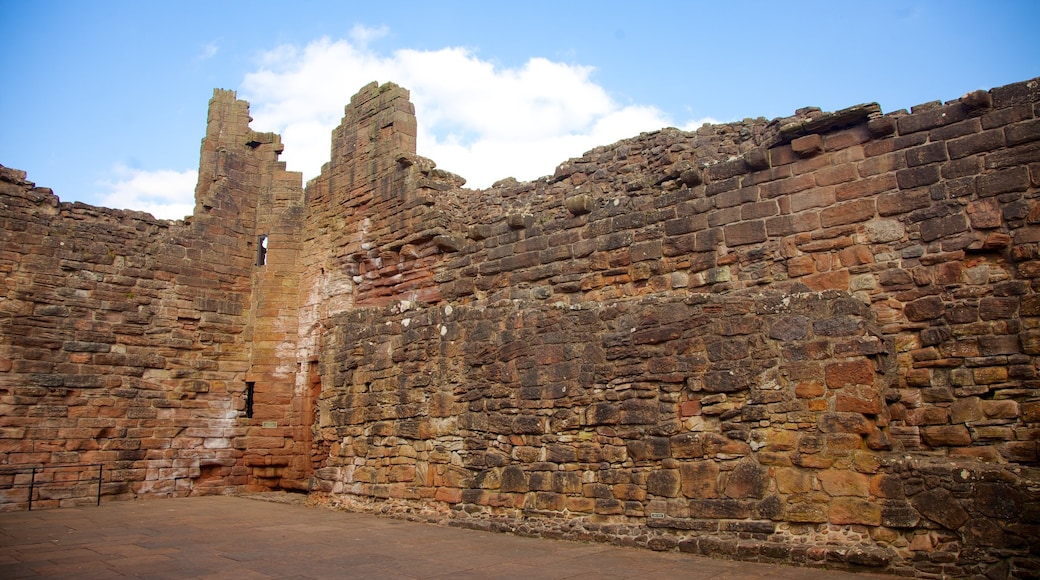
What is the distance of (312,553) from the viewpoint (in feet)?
23.0

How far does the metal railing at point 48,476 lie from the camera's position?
12.0 meters

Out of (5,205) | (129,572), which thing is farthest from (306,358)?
(129,572)

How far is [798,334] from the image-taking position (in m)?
Result: 6.94

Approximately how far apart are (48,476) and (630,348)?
10245 millimetres

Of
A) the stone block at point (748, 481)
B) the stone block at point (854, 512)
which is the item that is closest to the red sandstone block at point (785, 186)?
the stone block at point (748, 481)

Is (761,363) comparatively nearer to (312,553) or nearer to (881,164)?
(881,164)

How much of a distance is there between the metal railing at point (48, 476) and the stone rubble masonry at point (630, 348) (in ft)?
0.47

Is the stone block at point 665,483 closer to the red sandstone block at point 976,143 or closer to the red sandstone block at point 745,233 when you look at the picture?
the red sandstone block at point 745,233

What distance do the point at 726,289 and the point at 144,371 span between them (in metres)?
10.6

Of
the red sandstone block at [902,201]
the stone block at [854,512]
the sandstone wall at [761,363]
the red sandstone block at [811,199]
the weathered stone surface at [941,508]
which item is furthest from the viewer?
the red sandstone block at [811,199]

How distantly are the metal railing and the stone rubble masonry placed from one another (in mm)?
142

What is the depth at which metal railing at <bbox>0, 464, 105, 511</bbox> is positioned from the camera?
12023 millimetres

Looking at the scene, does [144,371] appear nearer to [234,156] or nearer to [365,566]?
[234,156]

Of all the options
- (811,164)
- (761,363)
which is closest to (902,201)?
(811,164)
